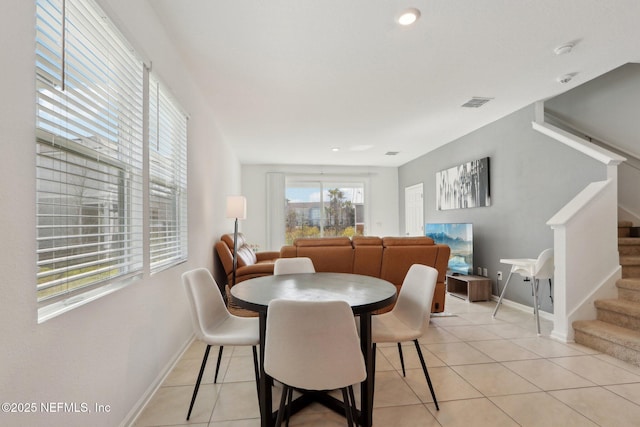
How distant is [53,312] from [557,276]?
386 cm

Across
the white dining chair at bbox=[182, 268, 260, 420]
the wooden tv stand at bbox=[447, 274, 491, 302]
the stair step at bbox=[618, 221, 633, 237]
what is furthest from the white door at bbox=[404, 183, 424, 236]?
the white dining chair at bbox=[182, 268, 260, 420]

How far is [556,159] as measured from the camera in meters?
3.70

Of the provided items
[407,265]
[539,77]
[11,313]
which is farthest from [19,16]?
[539,77]

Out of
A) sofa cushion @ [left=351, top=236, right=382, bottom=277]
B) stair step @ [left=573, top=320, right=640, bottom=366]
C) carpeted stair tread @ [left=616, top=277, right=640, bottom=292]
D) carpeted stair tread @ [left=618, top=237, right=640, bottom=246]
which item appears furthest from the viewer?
sofa cushion @ [left=351, top=236, right=382, bottom=277]

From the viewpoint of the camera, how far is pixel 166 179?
99.6 inches

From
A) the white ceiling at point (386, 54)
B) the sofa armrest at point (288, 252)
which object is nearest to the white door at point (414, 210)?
the white ceiling at point (386, 54)

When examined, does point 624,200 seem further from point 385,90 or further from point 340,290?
point 340,290

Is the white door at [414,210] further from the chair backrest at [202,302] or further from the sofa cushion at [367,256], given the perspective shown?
the chair backrest at [202,302]

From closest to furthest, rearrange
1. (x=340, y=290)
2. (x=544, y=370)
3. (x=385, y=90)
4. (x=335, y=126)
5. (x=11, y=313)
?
(x=11, y=313), (x=340, y=290), (x=544, y=370), (x=385, y=90), (x=335, y=126)

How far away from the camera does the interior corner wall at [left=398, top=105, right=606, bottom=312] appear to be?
363 cm

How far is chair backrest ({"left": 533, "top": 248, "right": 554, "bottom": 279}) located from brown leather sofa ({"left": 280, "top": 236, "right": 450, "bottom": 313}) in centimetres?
87

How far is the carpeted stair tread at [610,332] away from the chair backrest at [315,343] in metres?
2.62

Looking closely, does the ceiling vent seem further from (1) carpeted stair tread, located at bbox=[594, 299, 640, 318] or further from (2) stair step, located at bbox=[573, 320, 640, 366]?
(2) stair step, located at bbox=[573, 320, 640, 366]

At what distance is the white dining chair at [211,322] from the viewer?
1.84 meters
